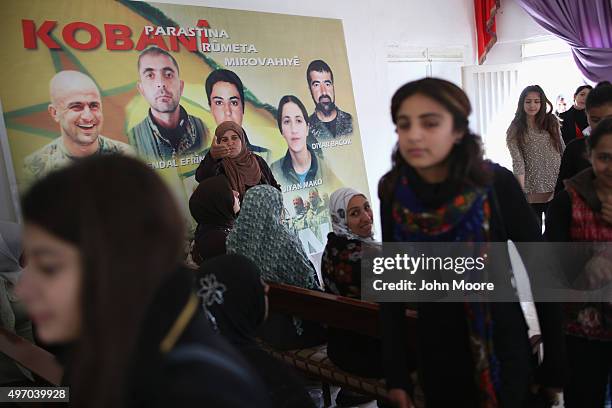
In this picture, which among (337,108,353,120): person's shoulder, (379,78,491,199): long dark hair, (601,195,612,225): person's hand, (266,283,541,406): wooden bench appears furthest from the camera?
(337,108,353,120): person's shoulder

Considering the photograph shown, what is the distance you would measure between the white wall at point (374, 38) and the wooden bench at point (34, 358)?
355 centimetres

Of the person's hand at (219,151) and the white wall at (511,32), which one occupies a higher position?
the white wall at (511,32)

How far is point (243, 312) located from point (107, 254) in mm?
937

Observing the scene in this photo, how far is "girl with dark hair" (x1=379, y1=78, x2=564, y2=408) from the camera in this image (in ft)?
4.44

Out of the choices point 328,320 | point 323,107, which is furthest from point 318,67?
point 328,320

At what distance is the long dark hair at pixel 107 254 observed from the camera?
2.39 feet

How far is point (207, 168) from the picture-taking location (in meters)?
3.82

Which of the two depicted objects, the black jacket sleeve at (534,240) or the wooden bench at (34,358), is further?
the wooden bench at (34,358)

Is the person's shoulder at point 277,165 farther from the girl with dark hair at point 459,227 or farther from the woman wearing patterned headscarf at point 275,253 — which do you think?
the girl with dark hair at point 459,227

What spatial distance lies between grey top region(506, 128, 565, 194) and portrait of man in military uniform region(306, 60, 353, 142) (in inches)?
61.7

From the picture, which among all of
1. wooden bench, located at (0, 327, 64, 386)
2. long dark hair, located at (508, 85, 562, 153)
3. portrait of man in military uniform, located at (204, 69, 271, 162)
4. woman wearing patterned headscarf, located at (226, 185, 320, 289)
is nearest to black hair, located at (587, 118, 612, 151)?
woman wearing patterned headscarf, located at (226, 185, 320, 289)

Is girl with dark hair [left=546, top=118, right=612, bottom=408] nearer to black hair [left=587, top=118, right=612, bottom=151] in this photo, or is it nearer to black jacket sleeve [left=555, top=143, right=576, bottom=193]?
black hair [left=587, top=118, right=612, bottom=151]

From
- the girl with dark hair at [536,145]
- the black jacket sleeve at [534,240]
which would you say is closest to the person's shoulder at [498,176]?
the black jacket sleeve at [534,240]

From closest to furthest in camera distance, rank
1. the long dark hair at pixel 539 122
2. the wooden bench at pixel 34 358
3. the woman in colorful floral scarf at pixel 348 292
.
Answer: the wooden bench at pixel 34 358 → the woman in colorful floral scarf at pixel 348 292 → the long dark hair at pixel 539 122
